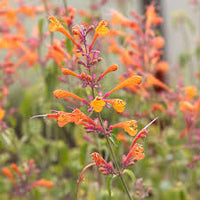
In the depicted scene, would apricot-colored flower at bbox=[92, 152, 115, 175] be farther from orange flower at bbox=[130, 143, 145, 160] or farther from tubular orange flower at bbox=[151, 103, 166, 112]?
tubular orange flower at bbox=[151, 103, 166, 112]

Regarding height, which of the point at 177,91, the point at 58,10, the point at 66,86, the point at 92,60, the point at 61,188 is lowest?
the point at 61,188

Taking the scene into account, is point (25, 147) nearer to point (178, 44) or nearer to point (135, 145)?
point (135, 145)

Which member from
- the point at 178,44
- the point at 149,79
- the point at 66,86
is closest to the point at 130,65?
the point at 149,79

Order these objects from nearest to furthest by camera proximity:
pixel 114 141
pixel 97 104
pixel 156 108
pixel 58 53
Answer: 1. pixel 97 104
2. pixel 114 141
3. pixel 58 53
4. pixel 156 108

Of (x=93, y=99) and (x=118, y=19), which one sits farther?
(x=118, y=19)

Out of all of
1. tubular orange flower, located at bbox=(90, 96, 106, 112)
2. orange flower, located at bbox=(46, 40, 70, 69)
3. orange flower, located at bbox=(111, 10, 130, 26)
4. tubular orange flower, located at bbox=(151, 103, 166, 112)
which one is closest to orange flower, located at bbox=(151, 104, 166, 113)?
tubular orange flower, located at bbox=(151, 103, 166, 112)

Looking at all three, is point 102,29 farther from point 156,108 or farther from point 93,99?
point 156,108

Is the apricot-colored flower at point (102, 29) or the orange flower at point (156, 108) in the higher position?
the apricot-colored flower at point (102, 29)

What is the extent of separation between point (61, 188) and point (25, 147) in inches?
19.7

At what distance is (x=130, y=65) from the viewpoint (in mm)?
2881

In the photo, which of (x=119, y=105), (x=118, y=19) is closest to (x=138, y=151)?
(x=119, y=105)

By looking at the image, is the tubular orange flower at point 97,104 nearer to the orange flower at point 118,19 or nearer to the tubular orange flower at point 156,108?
the tubular orange flower at point 156,108

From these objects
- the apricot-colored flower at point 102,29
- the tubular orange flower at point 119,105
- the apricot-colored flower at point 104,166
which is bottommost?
the apricot-colored flower at point 104,166

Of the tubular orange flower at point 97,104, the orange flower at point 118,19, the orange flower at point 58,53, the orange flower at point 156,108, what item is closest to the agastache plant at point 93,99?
the tubular orange flower at point 97,104
